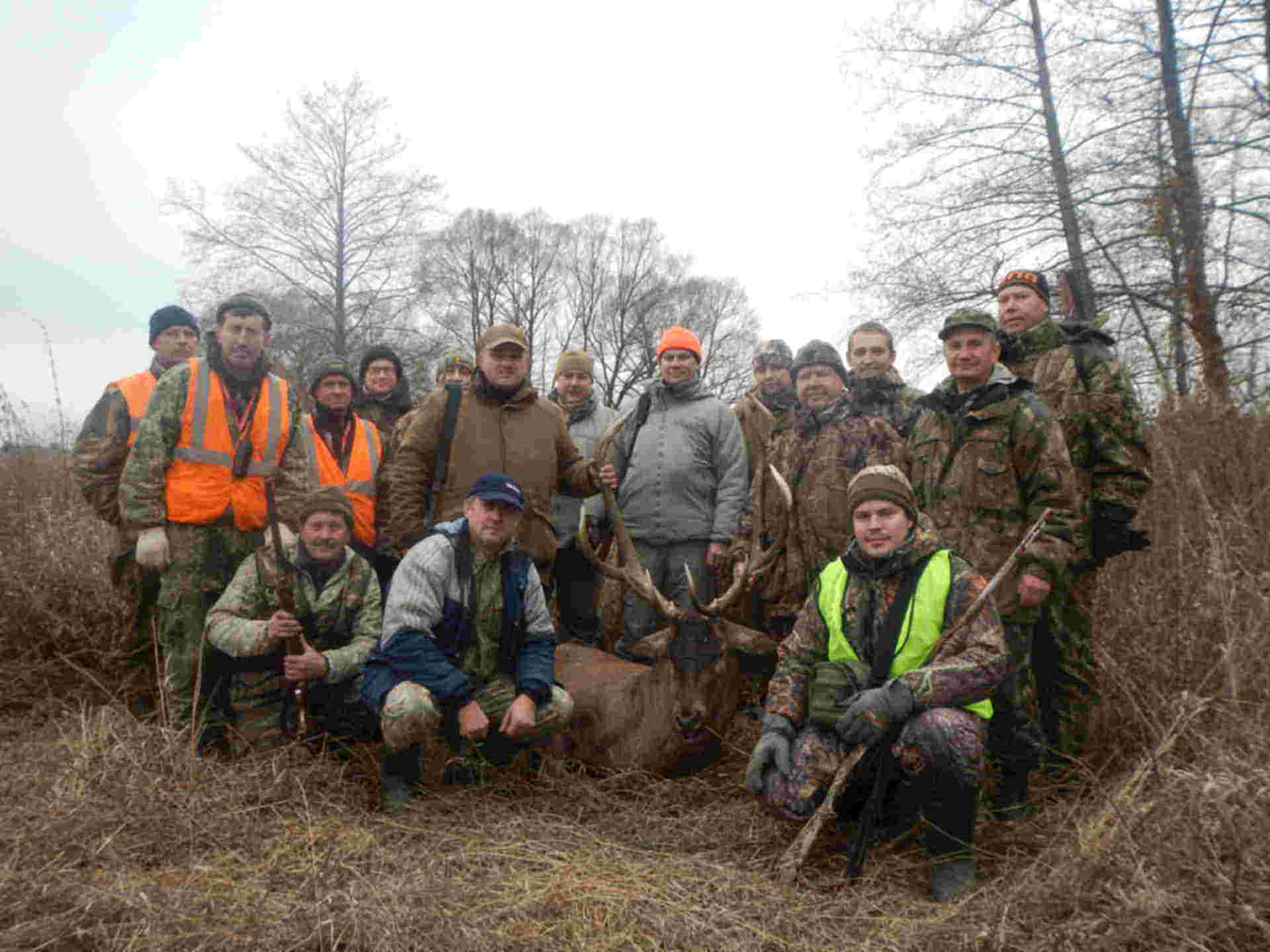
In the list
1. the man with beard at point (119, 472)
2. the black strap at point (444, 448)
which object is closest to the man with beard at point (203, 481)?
the man with beard at point (119, 472)

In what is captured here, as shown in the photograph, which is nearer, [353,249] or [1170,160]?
[1170,160]

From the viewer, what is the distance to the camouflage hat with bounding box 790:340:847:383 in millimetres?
5785

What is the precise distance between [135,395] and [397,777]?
3002mm

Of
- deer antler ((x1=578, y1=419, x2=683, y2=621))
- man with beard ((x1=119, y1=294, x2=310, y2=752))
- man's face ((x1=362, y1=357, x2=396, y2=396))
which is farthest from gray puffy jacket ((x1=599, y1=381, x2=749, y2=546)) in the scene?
man's face ((x1=362, y1=357, x2=396, y2=396))

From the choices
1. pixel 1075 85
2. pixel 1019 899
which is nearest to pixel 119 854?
pixel 1019 899

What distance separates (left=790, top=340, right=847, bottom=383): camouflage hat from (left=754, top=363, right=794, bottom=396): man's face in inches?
51.3

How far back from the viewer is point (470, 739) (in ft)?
15.4

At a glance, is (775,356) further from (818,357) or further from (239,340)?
(239,340)

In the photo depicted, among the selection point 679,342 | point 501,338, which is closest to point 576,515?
point 679,342

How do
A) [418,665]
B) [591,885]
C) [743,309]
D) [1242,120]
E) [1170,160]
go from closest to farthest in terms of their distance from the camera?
[591,885], [418,665], [1242,120], [1170,160], [743,309]

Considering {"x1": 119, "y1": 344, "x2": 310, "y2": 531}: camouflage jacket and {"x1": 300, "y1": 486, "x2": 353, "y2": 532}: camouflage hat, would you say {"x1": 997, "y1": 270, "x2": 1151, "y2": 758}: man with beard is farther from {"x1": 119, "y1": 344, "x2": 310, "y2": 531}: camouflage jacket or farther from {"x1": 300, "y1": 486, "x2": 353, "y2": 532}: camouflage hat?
{"x1": 119, "y1": 344, "x2": 310, "y2": 531}: camouflage jacket

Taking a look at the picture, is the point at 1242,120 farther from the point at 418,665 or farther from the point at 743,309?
the point at 743,309

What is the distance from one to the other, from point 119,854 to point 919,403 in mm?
4097

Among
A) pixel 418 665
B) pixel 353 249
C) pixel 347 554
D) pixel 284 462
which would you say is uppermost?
pixel 353 249
